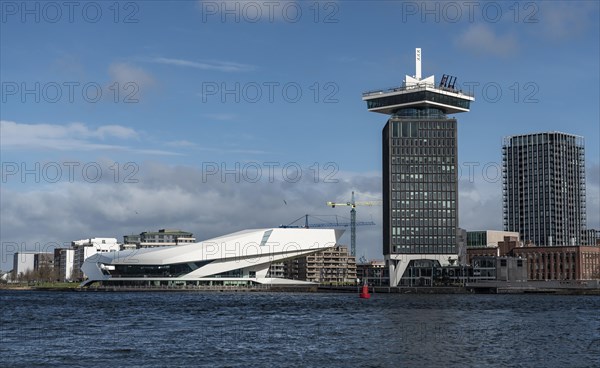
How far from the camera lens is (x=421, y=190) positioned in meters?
180

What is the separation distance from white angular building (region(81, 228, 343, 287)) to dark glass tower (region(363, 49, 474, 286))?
1557cm

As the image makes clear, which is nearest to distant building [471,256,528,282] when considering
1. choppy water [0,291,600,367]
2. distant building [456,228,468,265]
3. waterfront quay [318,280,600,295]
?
distant building [456,228,468,265]

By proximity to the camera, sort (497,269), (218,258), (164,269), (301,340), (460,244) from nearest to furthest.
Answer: (301,340), (497,269), (218,258), (164,269), (460,244)

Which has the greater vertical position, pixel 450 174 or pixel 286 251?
pixel 450 174

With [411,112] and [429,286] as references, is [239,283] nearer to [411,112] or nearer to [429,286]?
[429,286]

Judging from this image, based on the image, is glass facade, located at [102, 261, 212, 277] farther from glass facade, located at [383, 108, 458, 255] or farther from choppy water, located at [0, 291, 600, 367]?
choppy water, located at [0, 291, 600, 367]

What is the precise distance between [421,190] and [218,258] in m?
45.4

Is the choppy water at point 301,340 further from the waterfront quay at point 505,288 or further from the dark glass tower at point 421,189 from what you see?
the dark glass tower at point 421,189

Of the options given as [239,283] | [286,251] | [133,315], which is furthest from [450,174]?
[133,315]

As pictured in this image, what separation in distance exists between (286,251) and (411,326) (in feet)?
396

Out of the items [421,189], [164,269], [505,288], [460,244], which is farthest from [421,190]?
[164,269]

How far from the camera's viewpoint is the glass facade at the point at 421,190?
179000 millimetres

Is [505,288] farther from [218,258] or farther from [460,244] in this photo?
[218,258]

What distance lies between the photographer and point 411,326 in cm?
6084
